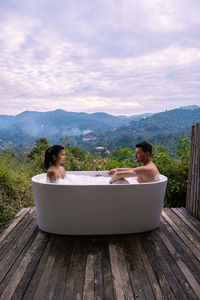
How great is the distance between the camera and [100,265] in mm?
1856

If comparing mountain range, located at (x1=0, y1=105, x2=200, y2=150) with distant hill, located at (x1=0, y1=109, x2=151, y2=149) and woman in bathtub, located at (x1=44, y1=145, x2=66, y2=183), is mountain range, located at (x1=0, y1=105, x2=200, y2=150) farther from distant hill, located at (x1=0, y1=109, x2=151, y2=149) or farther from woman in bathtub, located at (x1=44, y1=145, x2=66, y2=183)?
woman in bathtub, located at (x1=44, y1=145, x2=66, y2=183)

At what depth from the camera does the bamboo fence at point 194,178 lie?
2928 mm

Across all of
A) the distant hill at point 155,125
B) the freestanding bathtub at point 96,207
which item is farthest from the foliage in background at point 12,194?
the distant hill at point 155,125

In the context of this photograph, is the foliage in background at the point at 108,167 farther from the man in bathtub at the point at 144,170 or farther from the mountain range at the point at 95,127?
the man in bathtub at the point at 144,170

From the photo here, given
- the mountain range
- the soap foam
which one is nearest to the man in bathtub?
the soap foam

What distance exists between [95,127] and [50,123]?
1.76 meters

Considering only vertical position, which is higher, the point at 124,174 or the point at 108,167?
the point at 124,174

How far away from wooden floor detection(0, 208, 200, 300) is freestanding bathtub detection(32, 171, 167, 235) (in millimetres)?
99

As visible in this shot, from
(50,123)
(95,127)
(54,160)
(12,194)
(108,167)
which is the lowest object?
(12,194)

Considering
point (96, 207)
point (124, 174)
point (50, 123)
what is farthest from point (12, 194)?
point (50, 123)

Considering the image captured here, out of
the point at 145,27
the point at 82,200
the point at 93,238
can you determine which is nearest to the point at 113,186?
the point at 82,200

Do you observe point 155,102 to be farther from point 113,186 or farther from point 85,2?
point 113,186

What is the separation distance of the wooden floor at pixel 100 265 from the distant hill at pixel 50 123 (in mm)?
4766

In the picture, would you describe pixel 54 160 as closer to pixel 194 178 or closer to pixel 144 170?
pixel 144 170
